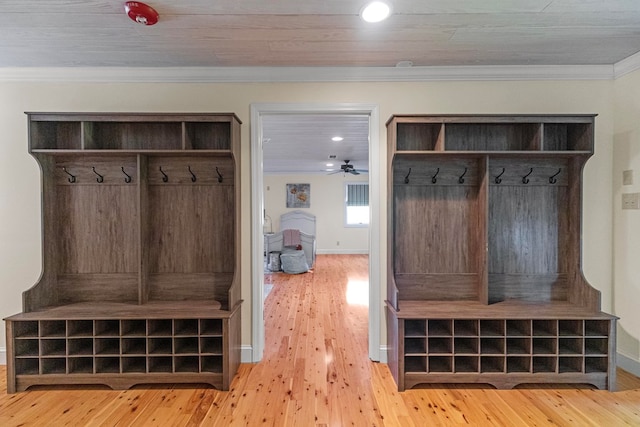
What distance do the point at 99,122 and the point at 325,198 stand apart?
7091 millimetres

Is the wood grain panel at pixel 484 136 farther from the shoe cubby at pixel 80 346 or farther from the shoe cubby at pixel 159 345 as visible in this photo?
the shoe cubby at pixel 80 346

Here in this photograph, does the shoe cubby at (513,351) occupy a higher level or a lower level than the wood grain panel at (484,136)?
lower

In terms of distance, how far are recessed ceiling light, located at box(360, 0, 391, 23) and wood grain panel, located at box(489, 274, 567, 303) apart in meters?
2.06

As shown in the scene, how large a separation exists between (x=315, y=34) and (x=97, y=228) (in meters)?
2.20

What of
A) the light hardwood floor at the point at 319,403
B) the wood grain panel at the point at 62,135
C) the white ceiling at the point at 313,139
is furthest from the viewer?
the white ceiling at the point at 313,139

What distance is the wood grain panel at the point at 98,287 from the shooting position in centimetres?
248

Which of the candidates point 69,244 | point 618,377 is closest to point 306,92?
point 69,244

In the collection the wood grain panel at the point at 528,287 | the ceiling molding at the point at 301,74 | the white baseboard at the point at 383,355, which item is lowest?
the white baseboard at the point at 383,355

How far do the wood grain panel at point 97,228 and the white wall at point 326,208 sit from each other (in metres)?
6.70

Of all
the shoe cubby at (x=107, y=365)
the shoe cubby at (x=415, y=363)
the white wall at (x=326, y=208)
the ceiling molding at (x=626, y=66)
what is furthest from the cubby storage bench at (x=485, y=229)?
the white wall at (x=326, y=208)

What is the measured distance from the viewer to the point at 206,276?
255 cm

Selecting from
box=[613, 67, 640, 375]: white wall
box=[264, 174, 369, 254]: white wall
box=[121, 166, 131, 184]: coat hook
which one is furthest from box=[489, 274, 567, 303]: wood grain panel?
box=[264, 174, 369, 254]: white wall

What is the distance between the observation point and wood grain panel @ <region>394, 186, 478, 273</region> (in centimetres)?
255

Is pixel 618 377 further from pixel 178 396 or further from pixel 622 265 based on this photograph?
pixel 178 396
